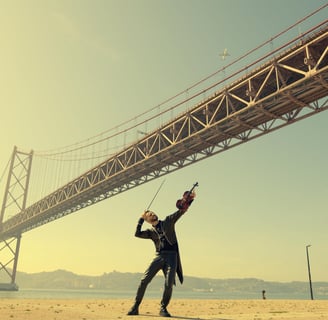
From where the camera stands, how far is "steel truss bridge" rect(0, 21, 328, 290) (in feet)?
67.3

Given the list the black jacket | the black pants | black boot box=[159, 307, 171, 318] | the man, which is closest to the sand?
black boot box=[159, 307, 171, 318]

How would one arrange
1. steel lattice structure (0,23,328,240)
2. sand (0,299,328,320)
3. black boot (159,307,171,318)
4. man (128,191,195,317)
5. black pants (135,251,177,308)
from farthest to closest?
1. steel lattice structure (0,23,328,240)
2. man (128,191,195,317)
3. black pants (135,251,177,308)
4. black boot (159,307,171,318)
5. sand (0,299,328,320)

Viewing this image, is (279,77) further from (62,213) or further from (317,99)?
(62,213)

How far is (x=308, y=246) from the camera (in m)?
36.5

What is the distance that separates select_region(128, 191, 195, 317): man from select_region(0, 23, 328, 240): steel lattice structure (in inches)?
534

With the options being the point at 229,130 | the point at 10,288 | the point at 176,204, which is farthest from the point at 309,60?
the point at 10,288

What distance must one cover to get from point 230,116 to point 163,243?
17.2 meters

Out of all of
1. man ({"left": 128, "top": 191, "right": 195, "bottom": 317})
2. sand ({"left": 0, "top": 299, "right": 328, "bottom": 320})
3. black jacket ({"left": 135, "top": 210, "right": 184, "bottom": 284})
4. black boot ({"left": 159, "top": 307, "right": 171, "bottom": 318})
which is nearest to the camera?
sand ({"left": 0, "top": 299, "right": 328, "bottom": 320})

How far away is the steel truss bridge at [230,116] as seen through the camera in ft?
67.3

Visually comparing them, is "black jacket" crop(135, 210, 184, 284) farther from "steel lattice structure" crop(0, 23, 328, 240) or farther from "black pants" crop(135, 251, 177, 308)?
"steel lattice structure" crop(0, 23, 328, 240)

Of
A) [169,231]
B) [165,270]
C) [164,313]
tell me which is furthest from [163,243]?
[164,313]

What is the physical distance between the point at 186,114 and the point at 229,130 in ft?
13.6

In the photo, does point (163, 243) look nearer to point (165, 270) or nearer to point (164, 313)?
point (165, 270)

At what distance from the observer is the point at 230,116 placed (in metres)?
24.8
